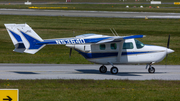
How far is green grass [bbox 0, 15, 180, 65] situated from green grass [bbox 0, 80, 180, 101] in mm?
8836

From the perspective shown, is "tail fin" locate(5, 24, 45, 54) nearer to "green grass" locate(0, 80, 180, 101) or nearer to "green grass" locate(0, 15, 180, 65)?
"green grass" locate(0, 80, 180, 101)

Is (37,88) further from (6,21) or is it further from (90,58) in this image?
(6,21)

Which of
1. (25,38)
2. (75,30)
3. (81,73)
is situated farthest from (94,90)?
(75,30)

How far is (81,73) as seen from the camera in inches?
704

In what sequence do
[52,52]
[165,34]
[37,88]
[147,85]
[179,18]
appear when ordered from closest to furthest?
[37,88], [147,85], [52,52], [165,34], [179,18]

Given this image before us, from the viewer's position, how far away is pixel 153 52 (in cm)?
1775

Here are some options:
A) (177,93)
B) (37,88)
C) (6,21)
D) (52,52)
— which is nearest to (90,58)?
(37,88)

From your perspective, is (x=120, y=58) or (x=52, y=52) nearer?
(x=120, y=58)

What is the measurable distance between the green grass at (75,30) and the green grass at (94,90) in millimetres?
8836

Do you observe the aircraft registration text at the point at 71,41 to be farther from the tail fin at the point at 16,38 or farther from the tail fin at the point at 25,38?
the tail fin at the point at 16,38

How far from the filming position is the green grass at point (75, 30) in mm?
24203

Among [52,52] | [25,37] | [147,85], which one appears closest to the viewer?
[147,85]

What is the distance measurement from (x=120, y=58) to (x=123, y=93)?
5.90 m

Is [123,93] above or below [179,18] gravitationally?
below
